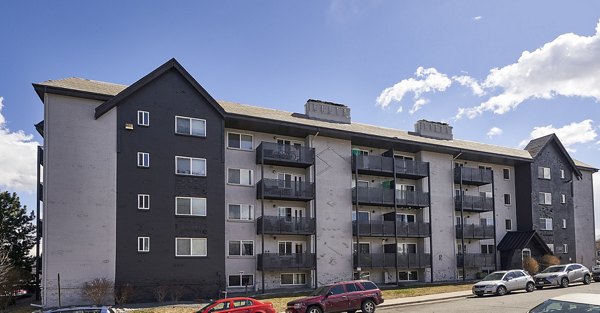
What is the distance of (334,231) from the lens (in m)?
36.7

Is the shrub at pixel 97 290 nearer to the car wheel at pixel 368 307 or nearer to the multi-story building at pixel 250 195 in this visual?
the multi-story building at pixel 250 195

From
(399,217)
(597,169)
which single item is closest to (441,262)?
(399,217)

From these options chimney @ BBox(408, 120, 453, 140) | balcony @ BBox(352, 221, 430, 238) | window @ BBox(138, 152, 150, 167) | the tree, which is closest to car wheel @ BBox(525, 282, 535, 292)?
balcony @ BBox(352, 221, 430, 238)

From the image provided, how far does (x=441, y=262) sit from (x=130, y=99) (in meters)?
25.8

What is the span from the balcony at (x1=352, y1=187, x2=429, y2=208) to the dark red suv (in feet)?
45.8

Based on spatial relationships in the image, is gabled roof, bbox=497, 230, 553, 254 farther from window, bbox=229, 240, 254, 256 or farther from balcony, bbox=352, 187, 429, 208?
window, bbox=229, 240, 254, 256

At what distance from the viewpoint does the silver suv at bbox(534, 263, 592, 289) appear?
32906 mm

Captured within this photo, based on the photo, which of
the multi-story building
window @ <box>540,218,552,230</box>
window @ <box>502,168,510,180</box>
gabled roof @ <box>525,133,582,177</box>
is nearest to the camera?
the multi-story building

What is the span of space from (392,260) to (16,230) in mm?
29023

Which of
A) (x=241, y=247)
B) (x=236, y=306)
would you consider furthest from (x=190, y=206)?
(x=236, y=306)

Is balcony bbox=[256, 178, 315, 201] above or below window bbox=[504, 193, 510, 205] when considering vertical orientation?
above

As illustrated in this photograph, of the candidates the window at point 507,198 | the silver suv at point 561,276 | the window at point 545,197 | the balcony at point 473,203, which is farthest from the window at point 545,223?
the silver suv at point 561,276

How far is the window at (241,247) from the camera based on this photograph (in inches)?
1310

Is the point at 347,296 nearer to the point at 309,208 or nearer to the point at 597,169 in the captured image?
the point at 309,208
